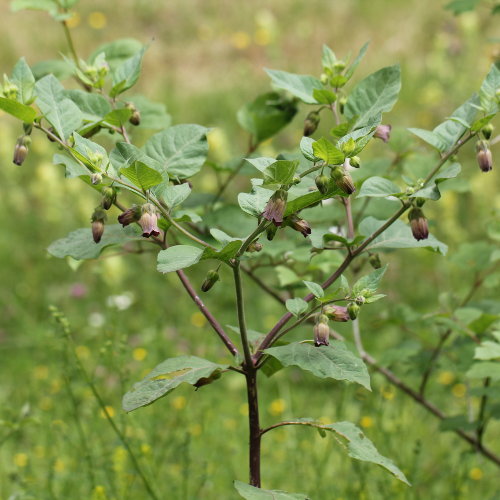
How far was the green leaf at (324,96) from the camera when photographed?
1.42 metres

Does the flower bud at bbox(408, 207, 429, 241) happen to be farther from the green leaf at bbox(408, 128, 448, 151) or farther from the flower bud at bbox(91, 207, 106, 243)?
the flower bud at bbox(91, 207, 106, 243)

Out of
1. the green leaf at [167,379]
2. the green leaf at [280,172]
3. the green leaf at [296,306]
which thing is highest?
the green leaf at [280,172]

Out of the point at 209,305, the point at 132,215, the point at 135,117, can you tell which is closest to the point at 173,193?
the point at 132,215

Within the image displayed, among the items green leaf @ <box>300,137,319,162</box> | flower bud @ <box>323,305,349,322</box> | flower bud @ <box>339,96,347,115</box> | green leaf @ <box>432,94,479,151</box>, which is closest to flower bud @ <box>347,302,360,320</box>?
flower bud @ <box>323,305,349,322</box>

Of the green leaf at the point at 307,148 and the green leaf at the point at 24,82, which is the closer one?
the green leaf at the point at 307,148

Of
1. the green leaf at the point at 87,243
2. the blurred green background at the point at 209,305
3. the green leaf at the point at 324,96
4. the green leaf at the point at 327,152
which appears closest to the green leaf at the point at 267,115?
the blurred green background at the point at 209,305

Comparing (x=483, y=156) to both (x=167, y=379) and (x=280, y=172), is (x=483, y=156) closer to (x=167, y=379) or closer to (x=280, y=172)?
(x=280, y=172)

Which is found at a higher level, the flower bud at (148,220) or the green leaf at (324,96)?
the green leaf at (324,96)

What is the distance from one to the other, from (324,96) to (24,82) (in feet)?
1.79

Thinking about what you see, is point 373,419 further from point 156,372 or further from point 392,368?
point 156,372

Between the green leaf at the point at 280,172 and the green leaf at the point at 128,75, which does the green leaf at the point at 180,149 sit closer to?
the green leaf at the point at 128,75

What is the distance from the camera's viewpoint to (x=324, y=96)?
1.43 metres

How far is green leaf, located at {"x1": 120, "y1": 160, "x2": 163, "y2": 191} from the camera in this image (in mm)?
1107

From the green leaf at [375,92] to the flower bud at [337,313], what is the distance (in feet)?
1.15
